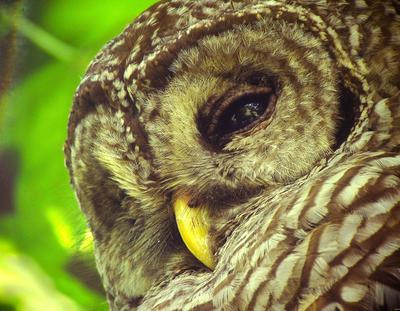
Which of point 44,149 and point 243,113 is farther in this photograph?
point 44,149

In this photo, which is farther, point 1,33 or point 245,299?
point 1,33

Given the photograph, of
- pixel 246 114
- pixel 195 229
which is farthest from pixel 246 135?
pixel 195 229

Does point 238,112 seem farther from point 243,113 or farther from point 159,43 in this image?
point 159,43

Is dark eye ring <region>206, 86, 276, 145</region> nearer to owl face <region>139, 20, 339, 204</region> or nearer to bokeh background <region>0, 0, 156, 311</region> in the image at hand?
owl face <region>139, 20, 339, 204</region>

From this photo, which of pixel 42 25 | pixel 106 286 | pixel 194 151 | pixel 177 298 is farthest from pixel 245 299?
pixel 42 25

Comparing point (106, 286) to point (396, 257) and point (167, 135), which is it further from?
point (396, 257)

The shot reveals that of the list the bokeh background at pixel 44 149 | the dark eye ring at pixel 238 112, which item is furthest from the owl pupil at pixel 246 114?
the bokeh background at pixel 44 149
